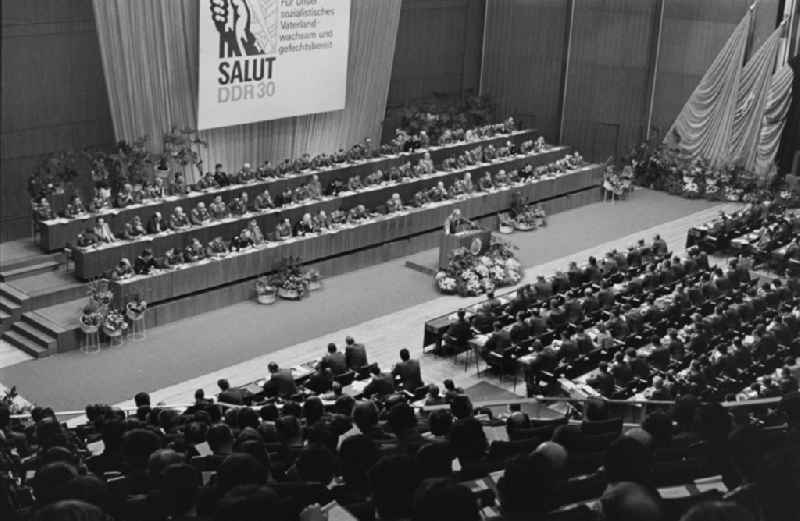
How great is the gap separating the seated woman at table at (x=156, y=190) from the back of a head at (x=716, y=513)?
58.2 ft

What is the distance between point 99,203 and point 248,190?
3.55 m

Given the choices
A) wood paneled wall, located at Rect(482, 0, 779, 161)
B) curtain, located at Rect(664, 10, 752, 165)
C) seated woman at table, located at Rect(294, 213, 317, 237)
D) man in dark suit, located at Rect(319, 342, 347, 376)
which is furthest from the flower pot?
curtain, located at Rect(664, 10, 752, 165)

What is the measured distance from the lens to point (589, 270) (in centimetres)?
1928

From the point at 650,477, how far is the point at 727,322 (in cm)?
1067

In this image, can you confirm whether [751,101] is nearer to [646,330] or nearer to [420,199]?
[420,199]

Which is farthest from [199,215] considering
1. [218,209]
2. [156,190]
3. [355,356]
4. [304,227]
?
[355,356]

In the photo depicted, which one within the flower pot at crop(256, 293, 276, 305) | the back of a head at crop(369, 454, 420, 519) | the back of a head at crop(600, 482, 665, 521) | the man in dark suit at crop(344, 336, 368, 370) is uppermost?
the back of a head at crop(600, 482, 665, 521)

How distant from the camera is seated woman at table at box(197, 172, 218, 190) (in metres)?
22.0

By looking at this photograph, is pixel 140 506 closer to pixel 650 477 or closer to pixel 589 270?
pixel 650 477

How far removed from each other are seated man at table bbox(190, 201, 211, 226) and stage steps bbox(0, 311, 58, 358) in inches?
151

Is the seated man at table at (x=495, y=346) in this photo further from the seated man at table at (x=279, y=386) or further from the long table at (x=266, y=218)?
the long table at (x=266, y=218)

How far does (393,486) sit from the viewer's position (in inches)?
241

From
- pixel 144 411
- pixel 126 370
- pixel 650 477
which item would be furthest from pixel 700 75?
pixel 650 477

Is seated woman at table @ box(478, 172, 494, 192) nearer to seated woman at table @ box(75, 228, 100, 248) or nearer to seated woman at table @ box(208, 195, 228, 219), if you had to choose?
seated woman at table @ box(208, 195, 228, 219)
